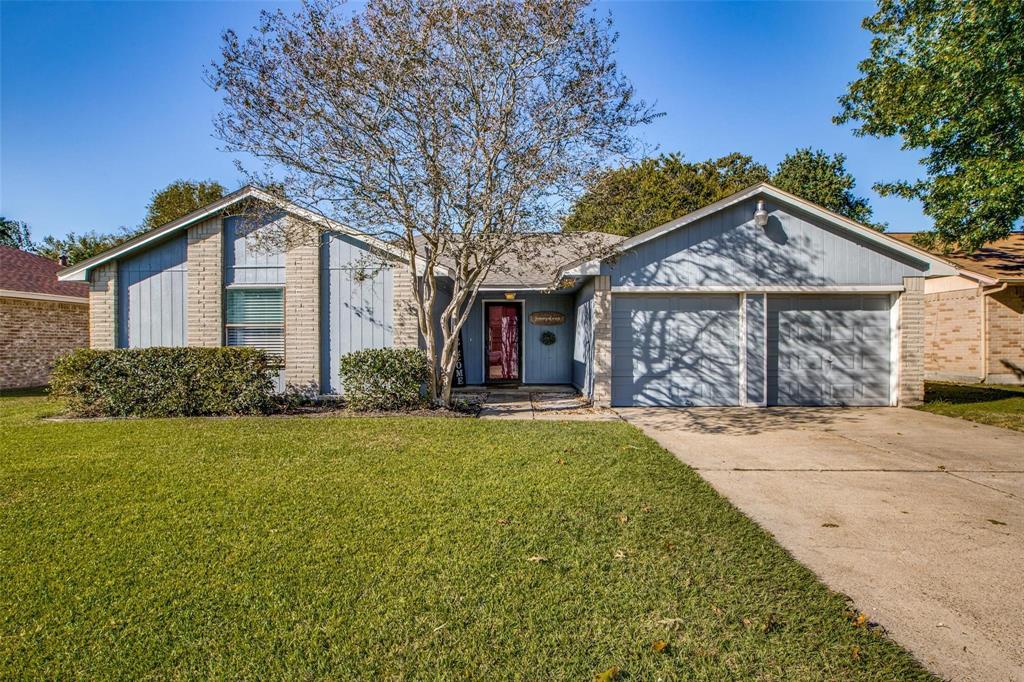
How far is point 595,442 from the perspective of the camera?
22.7 ft

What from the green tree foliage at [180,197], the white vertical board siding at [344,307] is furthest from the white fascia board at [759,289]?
the green tree foliage at [180,197]

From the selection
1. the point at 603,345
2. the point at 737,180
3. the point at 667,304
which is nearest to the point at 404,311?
the point at 603,345

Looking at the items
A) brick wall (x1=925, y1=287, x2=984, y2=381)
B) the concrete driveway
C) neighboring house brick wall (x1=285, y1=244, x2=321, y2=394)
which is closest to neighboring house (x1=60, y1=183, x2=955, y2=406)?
neighboring house brick wall (x1=285, y1=244, x2=321, y2=394)

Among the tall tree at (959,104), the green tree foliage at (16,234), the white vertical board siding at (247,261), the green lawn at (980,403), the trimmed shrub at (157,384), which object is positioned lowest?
the green lawn at (980,403)

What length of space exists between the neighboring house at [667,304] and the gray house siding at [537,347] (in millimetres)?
3644

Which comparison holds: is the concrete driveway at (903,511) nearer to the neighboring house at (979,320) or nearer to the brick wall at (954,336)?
the neighboring house at (979,320)

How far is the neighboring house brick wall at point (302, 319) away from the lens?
1014cm

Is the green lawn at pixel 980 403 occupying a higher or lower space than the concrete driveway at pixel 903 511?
higher

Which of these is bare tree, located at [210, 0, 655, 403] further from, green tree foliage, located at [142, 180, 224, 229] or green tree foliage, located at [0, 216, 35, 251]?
green tree foliage, located at [0, 216, 35, 251]

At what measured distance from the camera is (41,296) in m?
13.8

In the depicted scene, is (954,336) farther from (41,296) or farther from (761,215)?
(41,296)

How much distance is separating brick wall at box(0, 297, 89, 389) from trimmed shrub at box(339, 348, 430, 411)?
10734 millimetres

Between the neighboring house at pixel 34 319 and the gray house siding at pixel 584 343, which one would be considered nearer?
the gray house siding at pixel 584 343

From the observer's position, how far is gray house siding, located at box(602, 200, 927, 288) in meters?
10.2
